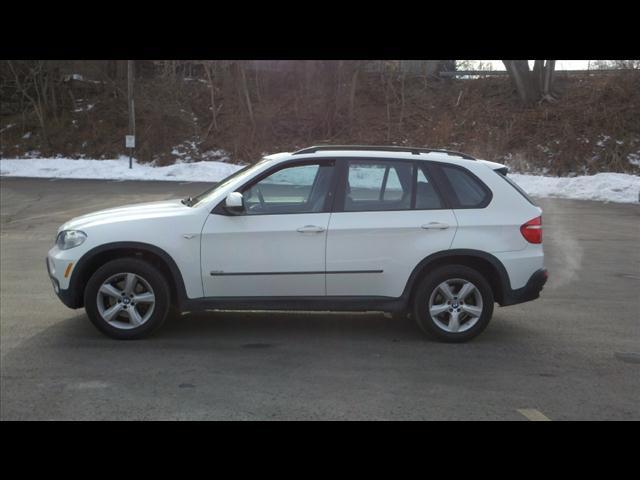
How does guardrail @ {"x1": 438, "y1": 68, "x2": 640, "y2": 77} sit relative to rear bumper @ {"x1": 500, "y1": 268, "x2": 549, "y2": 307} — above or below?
above

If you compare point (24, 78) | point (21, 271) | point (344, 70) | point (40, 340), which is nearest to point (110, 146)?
point (24, 78)

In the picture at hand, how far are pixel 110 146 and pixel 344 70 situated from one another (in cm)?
1195

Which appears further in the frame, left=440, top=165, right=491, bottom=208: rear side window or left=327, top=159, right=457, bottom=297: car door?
left=440, top=165, right=491, bottom=208: rear side window

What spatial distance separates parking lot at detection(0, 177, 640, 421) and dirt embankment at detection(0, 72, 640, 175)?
22012 millimetres

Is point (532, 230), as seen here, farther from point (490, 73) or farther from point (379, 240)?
point (490, 73)

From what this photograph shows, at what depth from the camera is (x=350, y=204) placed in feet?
19.7

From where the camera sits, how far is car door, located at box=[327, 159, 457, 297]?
5902mm

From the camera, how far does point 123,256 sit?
5.95m

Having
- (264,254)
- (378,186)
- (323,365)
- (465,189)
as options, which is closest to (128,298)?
(264,254)

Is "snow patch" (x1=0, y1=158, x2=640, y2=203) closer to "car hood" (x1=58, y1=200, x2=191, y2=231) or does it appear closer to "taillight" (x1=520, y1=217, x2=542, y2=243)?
"taillight" (x1=520, y1=217, x2=542, y2=243)

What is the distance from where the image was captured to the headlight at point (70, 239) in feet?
19.2

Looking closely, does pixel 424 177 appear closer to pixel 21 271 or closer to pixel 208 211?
pixel 208 211

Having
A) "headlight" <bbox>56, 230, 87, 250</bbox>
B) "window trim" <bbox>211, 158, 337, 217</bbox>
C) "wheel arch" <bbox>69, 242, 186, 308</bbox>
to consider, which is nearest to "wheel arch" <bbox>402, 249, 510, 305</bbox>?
"window trim" <bbox>211, 158, 337, 217</bbox>

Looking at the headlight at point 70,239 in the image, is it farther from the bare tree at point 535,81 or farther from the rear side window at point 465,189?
the bare tree at point 535,81
